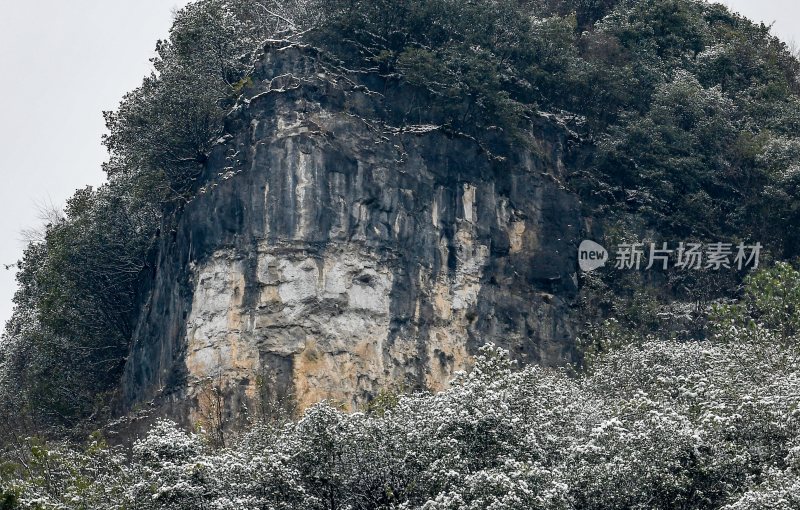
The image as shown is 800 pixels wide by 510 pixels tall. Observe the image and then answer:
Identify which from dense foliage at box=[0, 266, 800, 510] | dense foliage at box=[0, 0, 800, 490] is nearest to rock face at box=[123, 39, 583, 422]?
dense foliage at box=[0, 0, 800, 490]

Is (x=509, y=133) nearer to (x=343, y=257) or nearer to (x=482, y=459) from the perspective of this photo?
(x=343, y=257)

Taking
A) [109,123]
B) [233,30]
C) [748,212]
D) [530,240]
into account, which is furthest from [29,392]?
[748,212]

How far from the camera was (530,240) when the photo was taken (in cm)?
4650

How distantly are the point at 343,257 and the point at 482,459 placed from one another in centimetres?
1258

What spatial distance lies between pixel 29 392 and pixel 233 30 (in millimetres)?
12030

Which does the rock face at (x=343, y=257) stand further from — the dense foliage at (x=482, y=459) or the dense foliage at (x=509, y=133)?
the dense foliage at (x=482, y=459)

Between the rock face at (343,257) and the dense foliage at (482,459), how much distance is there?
26.3 ft

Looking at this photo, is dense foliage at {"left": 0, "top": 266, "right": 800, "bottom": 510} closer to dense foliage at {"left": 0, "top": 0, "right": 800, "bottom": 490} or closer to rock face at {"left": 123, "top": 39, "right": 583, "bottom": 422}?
dense foliage at {"left": 0, "top": 0, "right": 800, "bottom": 490}

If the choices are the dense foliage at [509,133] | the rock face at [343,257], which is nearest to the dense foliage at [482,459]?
the dense foliage at [509,133]

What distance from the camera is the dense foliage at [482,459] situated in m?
30.1

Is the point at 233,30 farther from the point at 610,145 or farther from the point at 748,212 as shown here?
the point at 748,212

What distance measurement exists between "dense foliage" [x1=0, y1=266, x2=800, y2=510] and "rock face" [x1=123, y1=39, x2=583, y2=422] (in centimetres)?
800

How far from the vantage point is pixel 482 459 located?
3119cm

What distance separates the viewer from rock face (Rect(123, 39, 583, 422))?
41.6 meters
